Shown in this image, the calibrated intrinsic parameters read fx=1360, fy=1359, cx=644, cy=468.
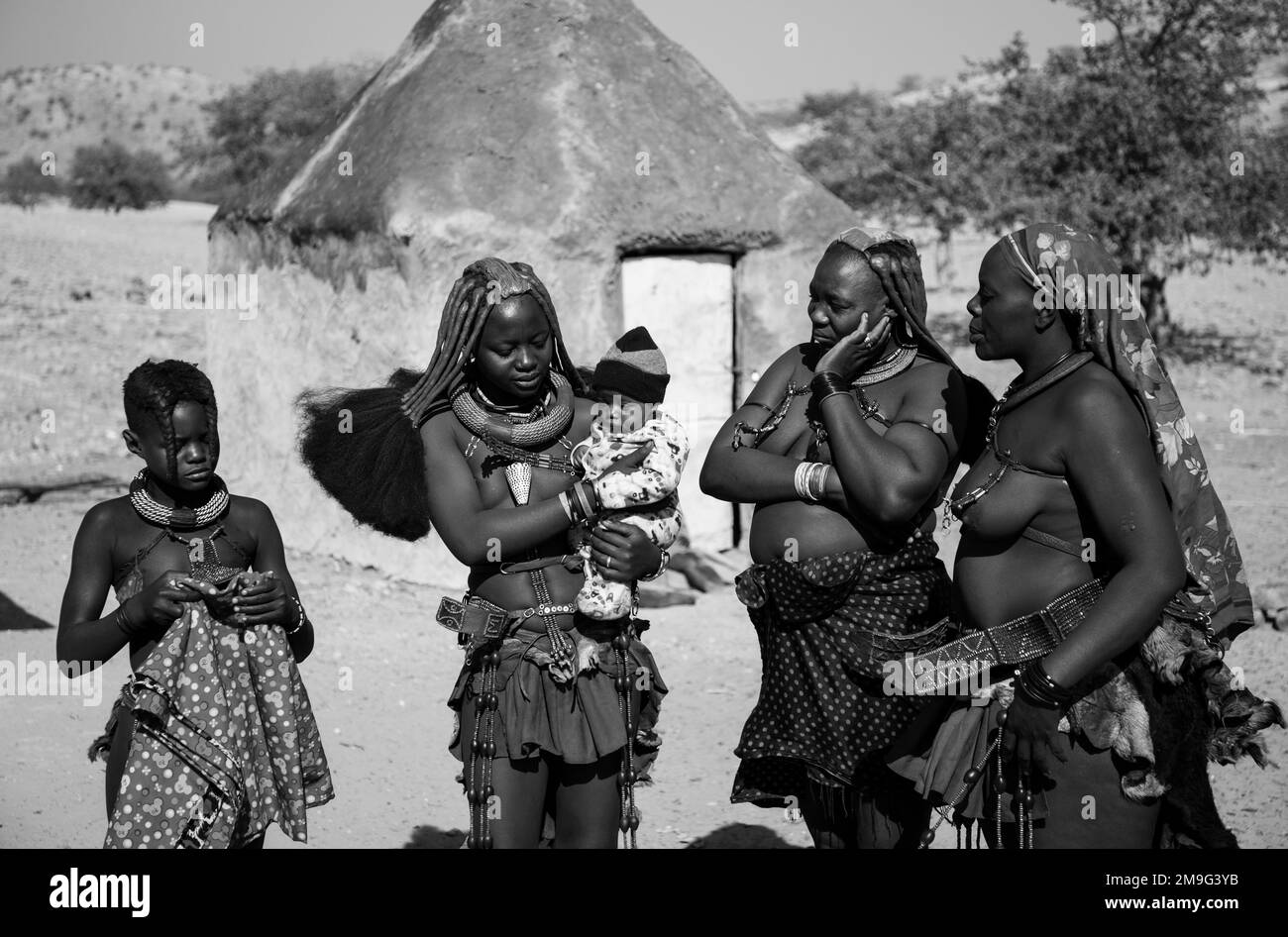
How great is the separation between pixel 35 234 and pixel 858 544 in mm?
23756

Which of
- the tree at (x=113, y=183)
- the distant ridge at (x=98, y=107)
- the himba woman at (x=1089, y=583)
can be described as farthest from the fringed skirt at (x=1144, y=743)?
the distant ridge at (x=98, y=107)

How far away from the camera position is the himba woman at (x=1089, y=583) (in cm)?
268

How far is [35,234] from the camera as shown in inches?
934

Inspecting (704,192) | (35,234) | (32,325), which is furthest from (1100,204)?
(35,234)

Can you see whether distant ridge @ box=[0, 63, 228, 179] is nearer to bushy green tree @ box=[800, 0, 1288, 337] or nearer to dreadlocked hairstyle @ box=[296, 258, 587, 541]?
bushy green tree @ box=[800, 0, 1288, 337]

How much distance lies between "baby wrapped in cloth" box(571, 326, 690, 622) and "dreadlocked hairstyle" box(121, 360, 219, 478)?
835mm

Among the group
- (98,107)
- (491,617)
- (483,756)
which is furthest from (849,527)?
(98,107)

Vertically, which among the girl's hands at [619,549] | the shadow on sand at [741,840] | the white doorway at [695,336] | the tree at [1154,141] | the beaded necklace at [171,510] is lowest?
the shadow on sand at [741,840]

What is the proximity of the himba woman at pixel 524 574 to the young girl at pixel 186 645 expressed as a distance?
0.42m

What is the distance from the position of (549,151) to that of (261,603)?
547cm

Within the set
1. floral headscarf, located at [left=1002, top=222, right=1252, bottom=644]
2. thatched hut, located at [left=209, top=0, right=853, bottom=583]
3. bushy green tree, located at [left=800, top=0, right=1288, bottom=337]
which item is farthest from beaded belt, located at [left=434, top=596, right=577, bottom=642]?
Result: bushy green tree, located at [left=800, top=0, right=1288, bottom=337]

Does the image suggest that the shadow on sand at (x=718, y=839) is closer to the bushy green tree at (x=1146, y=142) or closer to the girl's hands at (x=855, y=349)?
the girl's hands at (x=855, y=349)
